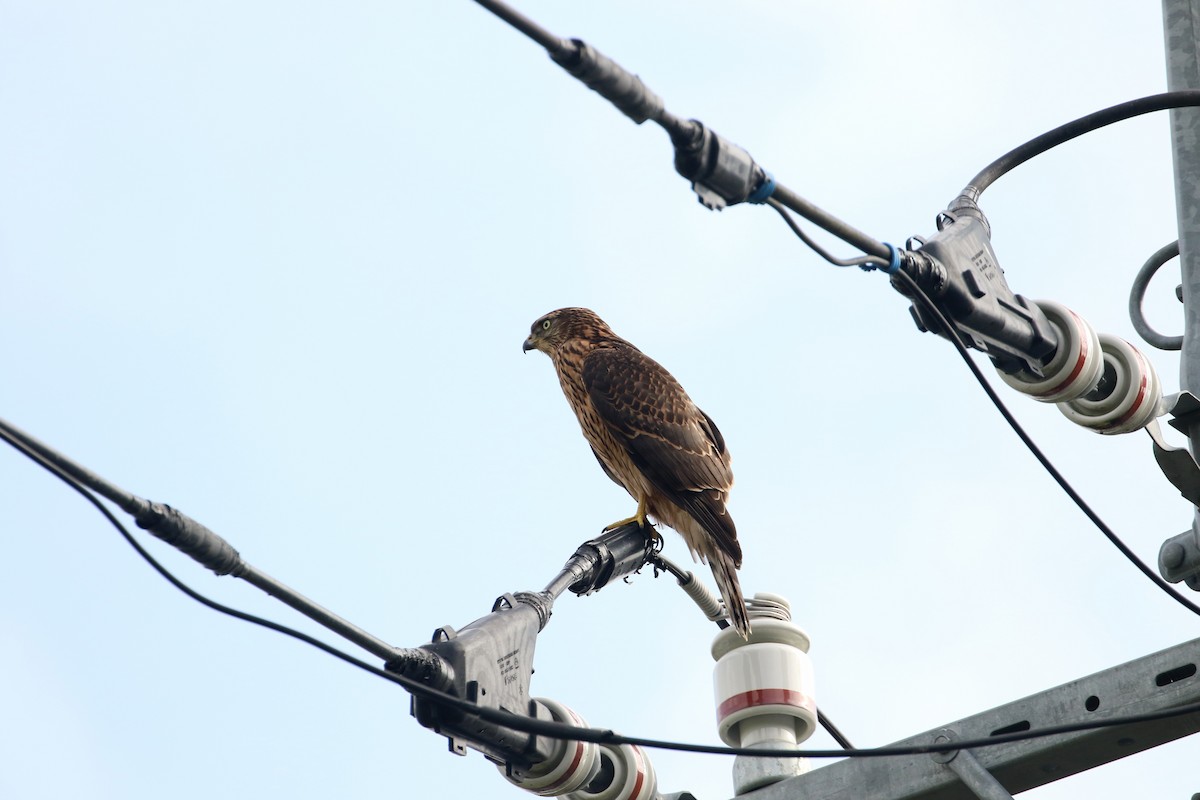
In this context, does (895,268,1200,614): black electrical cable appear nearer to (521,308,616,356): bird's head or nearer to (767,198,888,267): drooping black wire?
(767,198,888,267): drooping black wire

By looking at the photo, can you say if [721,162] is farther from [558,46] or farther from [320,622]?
[320,622]

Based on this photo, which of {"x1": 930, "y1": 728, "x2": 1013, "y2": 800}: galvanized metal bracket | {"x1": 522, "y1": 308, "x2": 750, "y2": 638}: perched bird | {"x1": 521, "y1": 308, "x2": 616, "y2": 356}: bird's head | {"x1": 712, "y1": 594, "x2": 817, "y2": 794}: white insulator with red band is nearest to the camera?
{"x1": 930, "y1": 728, "x2": 1013, "y2": 800}: galvanized metal bracket

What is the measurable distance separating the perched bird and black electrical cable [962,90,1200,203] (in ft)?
5.52

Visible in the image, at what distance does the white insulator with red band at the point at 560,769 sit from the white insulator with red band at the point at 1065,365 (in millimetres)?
1520

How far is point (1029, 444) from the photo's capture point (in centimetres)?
434

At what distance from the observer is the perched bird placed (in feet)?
20.7

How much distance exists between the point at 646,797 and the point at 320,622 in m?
1.63

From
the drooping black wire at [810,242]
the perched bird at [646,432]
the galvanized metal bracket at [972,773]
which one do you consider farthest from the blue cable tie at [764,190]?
the perched bird at [646,432]

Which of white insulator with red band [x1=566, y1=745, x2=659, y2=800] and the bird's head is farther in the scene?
the bird's head

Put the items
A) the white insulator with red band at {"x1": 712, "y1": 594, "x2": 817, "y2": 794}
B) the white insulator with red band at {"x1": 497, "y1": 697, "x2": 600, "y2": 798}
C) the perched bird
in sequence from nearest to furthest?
the white insulator with red band at {"x1": 497, "y1": 697, "x2": 600, "y2": 798} → the white insulator with red band at {"x1": 712, "y1": 594, "x2": 817, "y2": 794} → the perched bird

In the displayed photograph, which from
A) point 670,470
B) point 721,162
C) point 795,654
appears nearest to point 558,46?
point 721,162

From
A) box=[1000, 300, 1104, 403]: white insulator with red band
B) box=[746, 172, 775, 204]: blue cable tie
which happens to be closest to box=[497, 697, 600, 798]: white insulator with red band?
box=[746, 172, 775, 204]: blue cable tie

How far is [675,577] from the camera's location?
5.30 metres

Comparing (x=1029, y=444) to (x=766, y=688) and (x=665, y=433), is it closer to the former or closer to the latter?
(x=766, y=688)
